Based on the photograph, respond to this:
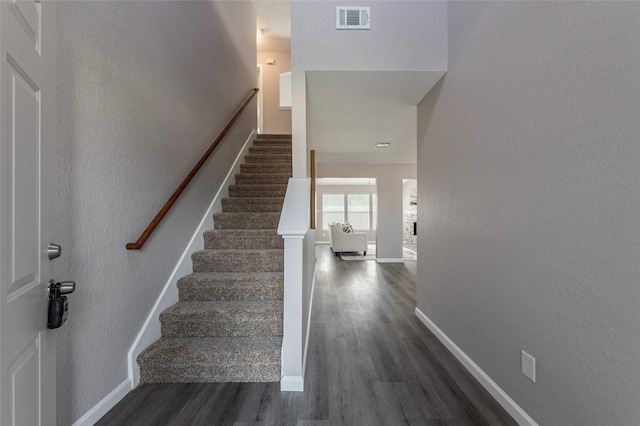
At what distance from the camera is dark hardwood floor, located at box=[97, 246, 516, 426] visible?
1452 millimetres

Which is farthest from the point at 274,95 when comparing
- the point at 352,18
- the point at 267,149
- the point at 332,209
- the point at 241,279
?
the point at 332,209

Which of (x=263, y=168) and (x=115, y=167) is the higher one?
(x=263, y=168)

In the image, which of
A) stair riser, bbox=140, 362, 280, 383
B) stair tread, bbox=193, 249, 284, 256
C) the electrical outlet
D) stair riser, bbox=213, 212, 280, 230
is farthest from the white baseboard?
stair riser, bbox=213, 212, 280, 230

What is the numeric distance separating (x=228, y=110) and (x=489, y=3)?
291 cm

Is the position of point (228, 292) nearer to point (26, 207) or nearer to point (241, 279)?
point (241, 279)

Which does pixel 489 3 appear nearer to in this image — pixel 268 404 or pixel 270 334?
pixel 270 334

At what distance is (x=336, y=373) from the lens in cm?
186

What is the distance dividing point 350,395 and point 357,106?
2.65 metres

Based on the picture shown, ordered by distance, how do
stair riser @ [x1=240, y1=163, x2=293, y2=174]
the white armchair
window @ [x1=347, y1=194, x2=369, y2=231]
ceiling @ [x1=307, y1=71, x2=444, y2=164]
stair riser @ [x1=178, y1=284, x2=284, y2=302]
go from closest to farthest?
stair riser @ [x1=178, y1=284, x2=284, y2=302] < ceiling @ [x1=307, y1=71, x2=444, y2=164] < stair riser @ [x1=240, y1=163, x2=293, y2=174] < the white armchair < window @ [x1=347, y1=194, x2=369, y2=231]

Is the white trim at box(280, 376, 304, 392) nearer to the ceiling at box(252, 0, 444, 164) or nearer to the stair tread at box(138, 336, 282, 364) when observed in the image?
the stair tread at box(138, 336, 282, 364)

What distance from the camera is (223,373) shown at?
68.6 inches

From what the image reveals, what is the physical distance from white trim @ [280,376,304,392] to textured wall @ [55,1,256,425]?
98 centimetres

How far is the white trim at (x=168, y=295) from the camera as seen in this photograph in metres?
1.68

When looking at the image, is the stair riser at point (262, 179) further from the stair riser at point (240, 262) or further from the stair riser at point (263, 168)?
the stair riser at point (240, 262)
